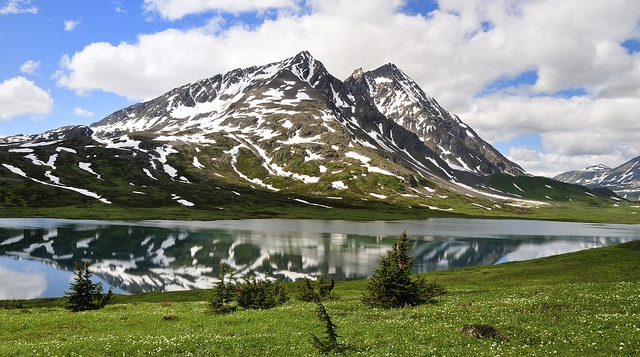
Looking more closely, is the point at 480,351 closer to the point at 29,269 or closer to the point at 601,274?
the point at 601,274

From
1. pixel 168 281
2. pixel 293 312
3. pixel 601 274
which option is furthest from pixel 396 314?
pixel 168 281

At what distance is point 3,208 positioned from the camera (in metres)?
180

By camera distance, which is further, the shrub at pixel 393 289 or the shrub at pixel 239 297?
the shrub at pixel 239 297

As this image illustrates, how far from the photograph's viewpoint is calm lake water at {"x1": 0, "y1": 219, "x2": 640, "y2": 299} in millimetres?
76500

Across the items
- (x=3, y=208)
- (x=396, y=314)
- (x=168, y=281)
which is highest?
(x=3, y=208)

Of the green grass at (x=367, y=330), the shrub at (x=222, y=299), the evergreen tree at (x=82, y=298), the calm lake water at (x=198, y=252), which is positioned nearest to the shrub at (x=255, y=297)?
the shrub at (x=222, y=299)

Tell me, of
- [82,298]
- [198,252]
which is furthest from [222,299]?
[198,252]

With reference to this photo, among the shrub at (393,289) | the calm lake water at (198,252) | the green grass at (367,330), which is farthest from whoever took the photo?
the calm lake water at (198,252)

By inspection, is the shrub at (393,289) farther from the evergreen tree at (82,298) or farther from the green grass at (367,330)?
the evergreen tree at (82,298)

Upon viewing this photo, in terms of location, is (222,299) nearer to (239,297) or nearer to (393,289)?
(239,297)

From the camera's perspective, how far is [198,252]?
102 metres

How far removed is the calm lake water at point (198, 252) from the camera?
251 feet

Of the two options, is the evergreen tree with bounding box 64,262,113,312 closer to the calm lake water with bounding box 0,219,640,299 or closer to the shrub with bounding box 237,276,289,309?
the shrub with bounding box 237,276,289,309

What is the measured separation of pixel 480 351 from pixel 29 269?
295 ft
